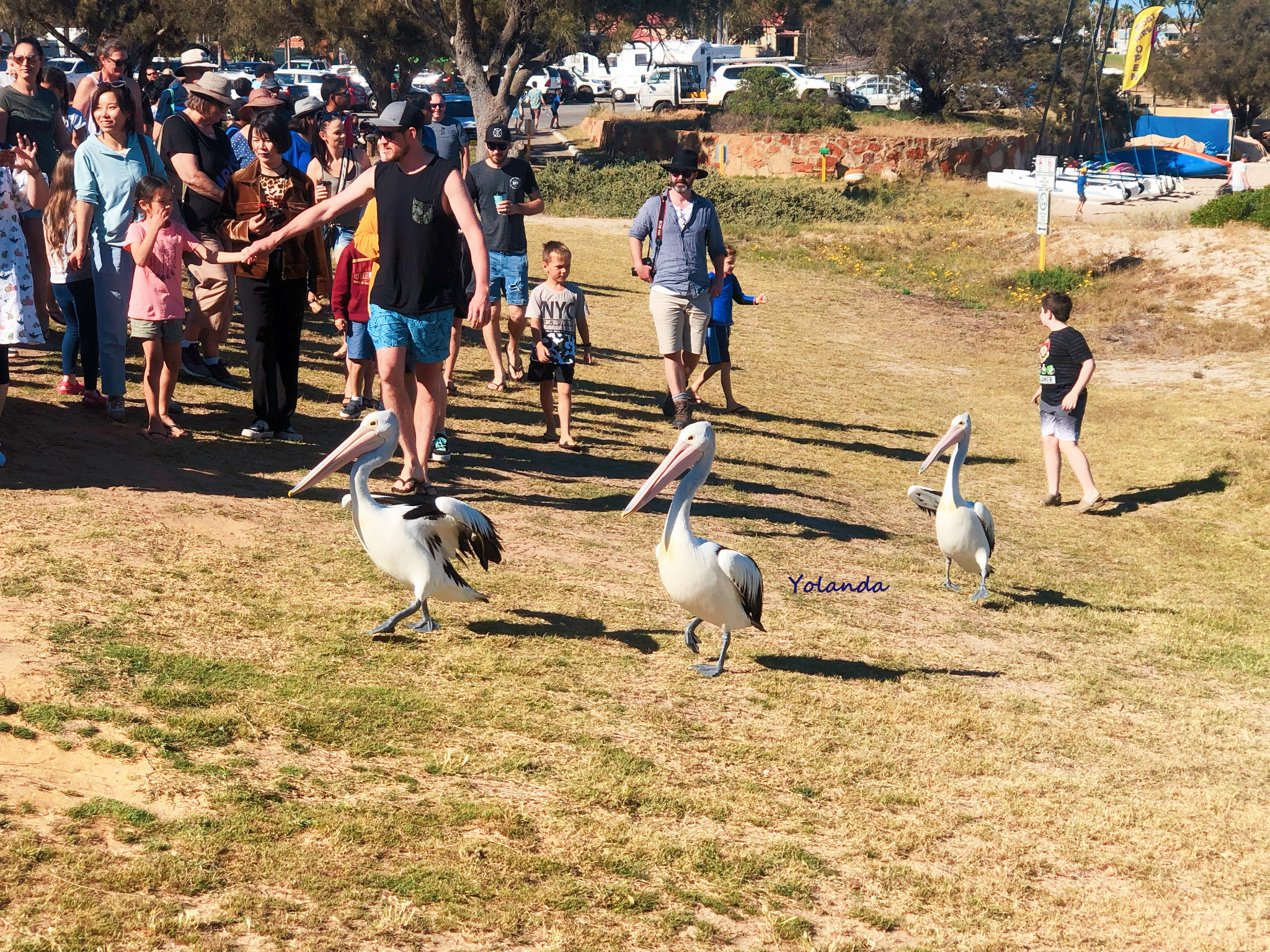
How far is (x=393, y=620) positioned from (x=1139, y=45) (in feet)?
121

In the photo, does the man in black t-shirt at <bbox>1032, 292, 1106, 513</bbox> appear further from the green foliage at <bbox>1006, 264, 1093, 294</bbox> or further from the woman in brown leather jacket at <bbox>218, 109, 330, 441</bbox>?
the green foliage at <bbox>1006, 264, 1093, 294</bbox>

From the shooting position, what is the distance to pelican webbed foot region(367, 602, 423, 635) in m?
5.96

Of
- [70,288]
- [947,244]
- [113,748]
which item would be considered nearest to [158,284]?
[70,288]

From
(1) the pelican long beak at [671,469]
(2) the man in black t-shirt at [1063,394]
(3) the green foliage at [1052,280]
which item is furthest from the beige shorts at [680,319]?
(3) the green foliage at [1052,280]

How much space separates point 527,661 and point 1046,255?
21.1 metres

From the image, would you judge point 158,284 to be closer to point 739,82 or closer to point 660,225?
point 660,225

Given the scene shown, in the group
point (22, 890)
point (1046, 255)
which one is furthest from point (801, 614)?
point (1046, 255)

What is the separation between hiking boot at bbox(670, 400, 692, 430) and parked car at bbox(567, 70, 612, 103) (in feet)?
175

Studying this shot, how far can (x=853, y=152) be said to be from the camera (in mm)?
38125

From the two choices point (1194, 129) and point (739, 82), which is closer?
point (739, 82)

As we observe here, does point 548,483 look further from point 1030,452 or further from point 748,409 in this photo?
point 1030,452

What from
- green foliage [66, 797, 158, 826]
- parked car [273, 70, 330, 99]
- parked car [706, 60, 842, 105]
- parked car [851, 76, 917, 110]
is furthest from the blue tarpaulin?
green foliage [66, 797, 158, 826]

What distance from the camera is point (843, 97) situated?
50.3 meters

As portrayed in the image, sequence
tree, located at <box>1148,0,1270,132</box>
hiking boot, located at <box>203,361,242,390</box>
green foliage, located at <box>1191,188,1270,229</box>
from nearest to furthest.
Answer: hiking boot, located at <box>203,361,242,390</box>
green foliage, located at <box>1191,188,1270,229</box>
tree, located at <box>1148,0,1270,132</box>
